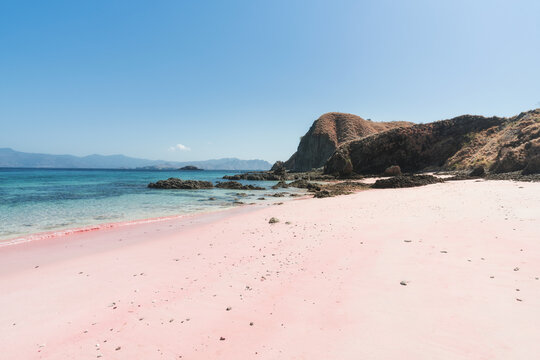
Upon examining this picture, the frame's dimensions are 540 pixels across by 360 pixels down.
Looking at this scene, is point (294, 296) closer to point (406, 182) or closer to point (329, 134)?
point (406, 182)

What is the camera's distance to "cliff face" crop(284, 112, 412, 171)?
83456mm

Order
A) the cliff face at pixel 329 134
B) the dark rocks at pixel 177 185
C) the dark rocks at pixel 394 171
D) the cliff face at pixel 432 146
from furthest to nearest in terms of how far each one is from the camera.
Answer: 1. the cliff face at pixel 329 134
2. the dark rocks at pixel 177 185
3. the dark rocks at pixel 394 171
4. the cliff face at pixel 432 146

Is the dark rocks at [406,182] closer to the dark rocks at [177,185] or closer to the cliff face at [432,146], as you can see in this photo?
the cliff face at [432,146]

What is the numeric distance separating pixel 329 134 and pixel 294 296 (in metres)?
84.8

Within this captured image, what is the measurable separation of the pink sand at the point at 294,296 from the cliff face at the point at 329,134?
7691 cm

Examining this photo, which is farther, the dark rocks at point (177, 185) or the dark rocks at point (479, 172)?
the dark rocks at point (177, 185)

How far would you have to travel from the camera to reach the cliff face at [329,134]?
8346 centimetres

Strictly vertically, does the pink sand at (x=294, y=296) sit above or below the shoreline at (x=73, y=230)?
above

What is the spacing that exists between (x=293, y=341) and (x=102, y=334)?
10.1ft

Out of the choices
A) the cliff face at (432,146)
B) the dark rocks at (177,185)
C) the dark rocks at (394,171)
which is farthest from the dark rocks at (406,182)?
the dark rocks at (177,185)

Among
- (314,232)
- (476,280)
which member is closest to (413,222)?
(314,232)

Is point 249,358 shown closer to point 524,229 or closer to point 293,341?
point 293,341

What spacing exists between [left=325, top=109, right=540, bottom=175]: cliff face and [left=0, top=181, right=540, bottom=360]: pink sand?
108 ft

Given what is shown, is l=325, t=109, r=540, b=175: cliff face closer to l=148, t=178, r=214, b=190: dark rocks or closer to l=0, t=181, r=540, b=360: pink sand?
l=148, t=178, r=214, b=190: dark rocks
